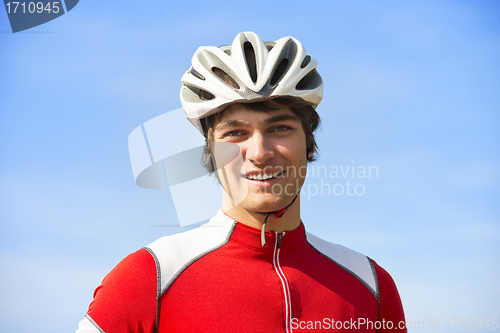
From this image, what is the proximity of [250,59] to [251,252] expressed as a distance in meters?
2.08

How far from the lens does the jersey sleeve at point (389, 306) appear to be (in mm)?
4586

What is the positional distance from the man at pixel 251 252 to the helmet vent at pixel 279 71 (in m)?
0.01

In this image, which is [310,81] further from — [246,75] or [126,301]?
[126,301]

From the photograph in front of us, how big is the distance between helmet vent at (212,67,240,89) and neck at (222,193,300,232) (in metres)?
1.15

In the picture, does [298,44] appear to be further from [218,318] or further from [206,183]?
[218,318]

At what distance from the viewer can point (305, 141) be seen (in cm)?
468

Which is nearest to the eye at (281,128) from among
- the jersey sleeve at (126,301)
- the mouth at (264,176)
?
the mouth at (264,176)

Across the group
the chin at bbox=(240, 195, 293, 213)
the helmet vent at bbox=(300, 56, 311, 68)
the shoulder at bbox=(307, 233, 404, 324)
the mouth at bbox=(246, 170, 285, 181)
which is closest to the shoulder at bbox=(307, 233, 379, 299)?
the shoulder at bbox=(307, 233, 404, 324)

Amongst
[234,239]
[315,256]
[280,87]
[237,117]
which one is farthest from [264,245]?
[280,87]

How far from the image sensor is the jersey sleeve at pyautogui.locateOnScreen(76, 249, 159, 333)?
3623mm

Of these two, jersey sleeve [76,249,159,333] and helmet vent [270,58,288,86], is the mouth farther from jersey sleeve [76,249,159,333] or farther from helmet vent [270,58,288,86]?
jersey sleeve [76,249,159,333]

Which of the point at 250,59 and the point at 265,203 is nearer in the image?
the point at 265,203

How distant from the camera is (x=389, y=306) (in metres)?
4.63

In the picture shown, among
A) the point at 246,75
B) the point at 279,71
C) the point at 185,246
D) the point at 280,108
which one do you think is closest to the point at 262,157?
the point at 280,108
